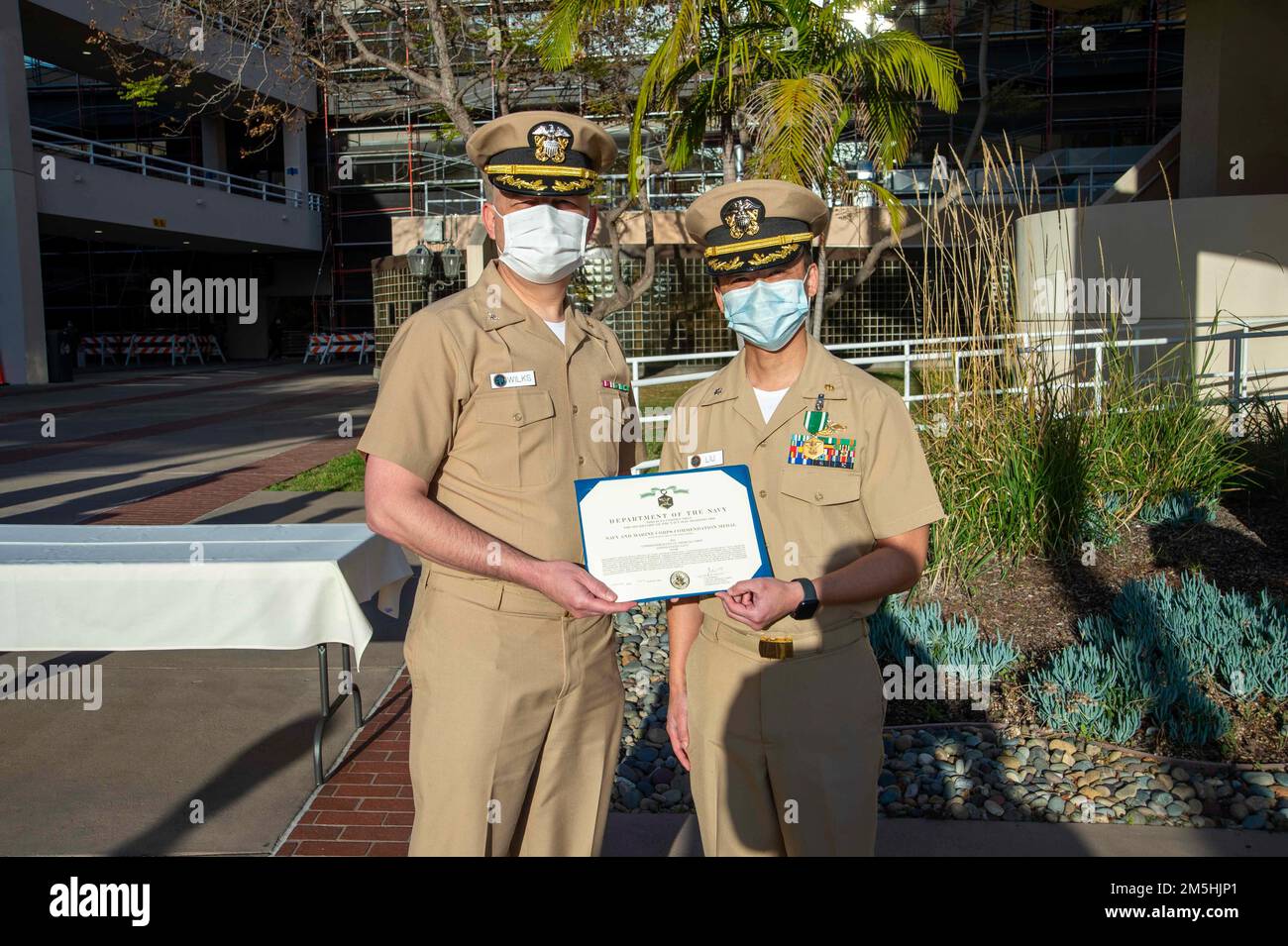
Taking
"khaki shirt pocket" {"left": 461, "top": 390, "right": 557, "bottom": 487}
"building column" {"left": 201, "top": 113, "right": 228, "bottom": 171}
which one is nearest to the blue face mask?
"khaki shirt pocket" {"left": 461, "top": 390, "right": 557, "bottom": 487}

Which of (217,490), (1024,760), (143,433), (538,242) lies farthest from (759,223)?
(143,433)

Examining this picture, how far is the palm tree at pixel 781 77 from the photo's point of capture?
9539 millimetres

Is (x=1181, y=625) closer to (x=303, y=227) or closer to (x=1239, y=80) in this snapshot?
(x=1239, y=80)

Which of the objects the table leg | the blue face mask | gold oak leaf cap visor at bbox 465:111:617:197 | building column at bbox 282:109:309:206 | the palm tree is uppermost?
building column at bbox 282:109:309:206

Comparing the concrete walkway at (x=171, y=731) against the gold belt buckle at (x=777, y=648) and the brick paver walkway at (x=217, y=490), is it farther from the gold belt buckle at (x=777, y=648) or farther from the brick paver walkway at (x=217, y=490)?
the gold belt buckle at (x=777, y=648)

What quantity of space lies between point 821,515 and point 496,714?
856mm

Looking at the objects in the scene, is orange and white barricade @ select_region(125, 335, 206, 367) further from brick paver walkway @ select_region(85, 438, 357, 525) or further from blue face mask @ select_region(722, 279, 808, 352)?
blue face mask @ select_region(722, 279, 808, 352)

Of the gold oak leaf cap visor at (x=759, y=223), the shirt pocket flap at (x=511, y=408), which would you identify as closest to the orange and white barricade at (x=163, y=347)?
the shirt pocket flap at (x=511, y=408)

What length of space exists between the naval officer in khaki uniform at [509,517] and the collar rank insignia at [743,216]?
1.18ft

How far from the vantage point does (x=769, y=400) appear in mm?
2619

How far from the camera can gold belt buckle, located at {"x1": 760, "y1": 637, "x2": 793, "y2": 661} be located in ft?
7.86

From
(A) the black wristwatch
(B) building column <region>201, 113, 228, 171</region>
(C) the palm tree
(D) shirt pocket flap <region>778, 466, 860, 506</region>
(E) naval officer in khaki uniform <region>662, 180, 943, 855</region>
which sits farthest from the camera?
(B) building column <region>201, 113, 228, 171</region>

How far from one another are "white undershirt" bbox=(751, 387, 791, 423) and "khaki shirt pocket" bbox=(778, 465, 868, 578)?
0.16 m

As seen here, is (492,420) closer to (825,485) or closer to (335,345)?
(825,485)
